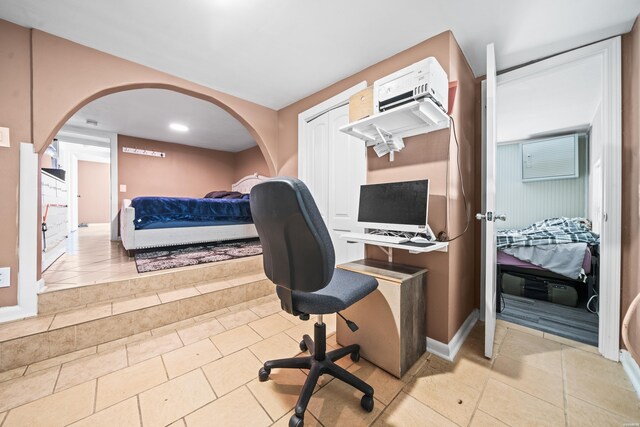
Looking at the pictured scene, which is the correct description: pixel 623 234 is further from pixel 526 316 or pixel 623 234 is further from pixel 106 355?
pixel 106 355

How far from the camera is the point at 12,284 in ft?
5.59

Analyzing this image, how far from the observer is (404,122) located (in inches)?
69.9

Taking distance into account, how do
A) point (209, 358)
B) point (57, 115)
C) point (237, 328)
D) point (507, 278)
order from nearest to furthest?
point (209, 358) → point (57, 115) → point (237, 328) → point (507, 278)

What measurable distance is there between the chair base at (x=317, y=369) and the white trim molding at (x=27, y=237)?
1.84 m

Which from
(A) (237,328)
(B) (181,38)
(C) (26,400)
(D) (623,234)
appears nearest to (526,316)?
(D) (623,234)

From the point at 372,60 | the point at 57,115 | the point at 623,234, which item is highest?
the point at 372,60

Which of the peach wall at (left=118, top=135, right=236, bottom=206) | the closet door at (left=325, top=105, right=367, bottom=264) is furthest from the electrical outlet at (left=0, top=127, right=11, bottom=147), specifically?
the peach wall at (left=118, top=135, right=236, bottom=206)

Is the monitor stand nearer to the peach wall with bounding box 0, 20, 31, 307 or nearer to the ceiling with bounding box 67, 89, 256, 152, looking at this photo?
the peach wall with bounding box 0, 20, 31, 307

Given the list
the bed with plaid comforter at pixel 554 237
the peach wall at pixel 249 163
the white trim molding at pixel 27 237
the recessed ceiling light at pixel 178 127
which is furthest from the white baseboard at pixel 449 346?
the recessed ceiling light at pixel 178 127

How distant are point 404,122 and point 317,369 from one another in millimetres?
1726

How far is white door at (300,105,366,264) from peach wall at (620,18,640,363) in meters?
1.76

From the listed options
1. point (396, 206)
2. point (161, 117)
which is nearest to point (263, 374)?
point (396, 206)

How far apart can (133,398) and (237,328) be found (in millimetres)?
810

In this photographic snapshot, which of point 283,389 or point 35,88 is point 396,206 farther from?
point 35,88
